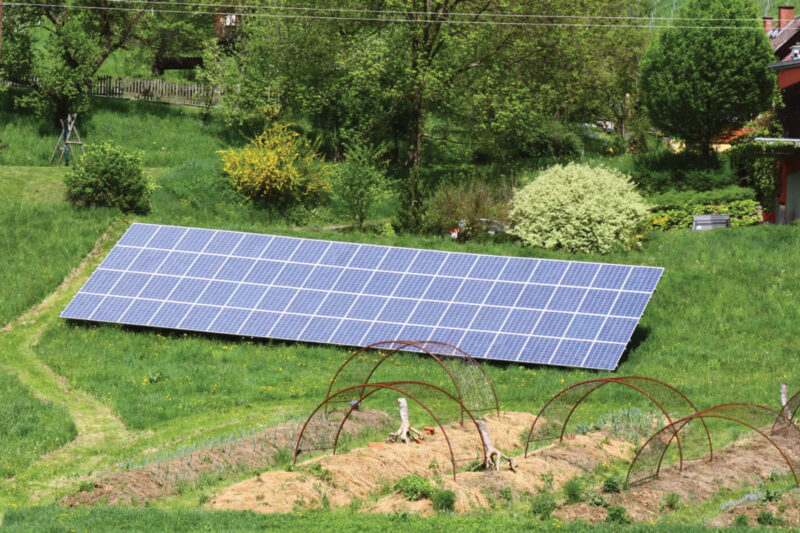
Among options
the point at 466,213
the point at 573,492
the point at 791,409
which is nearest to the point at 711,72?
the point at 466,213

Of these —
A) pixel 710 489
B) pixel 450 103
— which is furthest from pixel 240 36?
pixel 710 489

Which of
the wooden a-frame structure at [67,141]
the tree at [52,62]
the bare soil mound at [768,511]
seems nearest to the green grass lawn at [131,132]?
the wooden a-frame structure at [67,141]

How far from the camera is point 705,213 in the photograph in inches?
1773

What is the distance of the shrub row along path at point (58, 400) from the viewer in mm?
23609

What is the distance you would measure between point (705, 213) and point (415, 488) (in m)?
27.7

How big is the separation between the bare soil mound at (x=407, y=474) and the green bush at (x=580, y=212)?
15.3 meters

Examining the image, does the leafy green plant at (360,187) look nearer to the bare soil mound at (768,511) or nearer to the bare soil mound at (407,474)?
the bare soil mound at (407,474)

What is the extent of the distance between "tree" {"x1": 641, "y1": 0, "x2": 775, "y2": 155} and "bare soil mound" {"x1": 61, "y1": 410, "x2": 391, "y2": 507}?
27.0 m

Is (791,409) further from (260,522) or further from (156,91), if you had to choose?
(156,91)

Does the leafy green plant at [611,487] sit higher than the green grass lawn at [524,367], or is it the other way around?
the leafy green plant at [611,487]

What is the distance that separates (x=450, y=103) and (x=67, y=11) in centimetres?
2064

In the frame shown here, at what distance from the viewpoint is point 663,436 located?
984 inches

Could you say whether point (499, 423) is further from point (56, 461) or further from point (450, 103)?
point (450, 103)

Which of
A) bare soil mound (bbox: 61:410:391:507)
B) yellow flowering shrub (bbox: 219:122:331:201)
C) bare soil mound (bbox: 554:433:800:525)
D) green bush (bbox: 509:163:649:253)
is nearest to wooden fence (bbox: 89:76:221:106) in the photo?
yellow flowering shrub (bbox: 219:122:331:201)
